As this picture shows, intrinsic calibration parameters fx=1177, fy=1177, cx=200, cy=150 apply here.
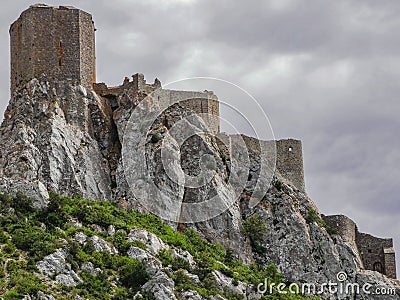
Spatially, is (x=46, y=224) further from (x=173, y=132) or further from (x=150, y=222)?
(x=173, y=132)

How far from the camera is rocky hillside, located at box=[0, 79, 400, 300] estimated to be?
215ft

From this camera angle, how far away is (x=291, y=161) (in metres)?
88.8

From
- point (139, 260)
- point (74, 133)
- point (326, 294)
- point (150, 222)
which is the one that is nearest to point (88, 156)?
point (74, 133)

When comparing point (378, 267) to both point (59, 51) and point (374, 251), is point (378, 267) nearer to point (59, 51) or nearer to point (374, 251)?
point (374, 251)

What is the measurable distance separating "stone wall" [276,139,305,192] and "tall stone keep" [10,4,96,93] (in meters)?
16.6

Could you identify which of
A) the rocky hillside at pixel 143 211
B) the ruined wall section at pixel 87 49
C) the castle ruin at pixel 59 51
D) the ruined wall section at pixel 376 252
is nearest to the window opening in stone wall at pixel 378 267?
the ruined wall section at pixel 376 252

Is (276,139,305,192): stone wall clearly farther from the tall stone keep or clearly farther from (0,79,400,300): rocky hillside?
the tall stone keep

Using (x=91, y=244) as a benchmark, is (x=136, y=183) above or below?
above

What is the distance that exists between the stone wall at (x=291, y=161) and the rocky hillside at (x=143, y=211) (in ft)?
5.37

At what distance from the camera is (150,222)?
74.2 m

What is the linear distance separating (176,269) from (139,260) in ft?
7.40

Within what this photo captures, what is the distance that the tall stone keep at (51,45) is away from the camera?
259ft

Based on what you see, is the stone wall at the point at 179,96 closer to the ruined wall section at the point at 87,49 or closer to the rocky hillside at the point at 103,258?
the ruined wall section at the point at 87,49

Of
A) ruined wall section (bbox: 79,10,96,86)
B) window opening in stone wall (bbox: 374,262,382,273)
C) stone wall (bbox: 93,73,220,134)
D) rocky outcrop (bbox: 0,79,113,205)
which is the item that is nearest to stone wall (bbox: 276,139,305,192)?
stone wall (bbox: 93,73,220,134)
